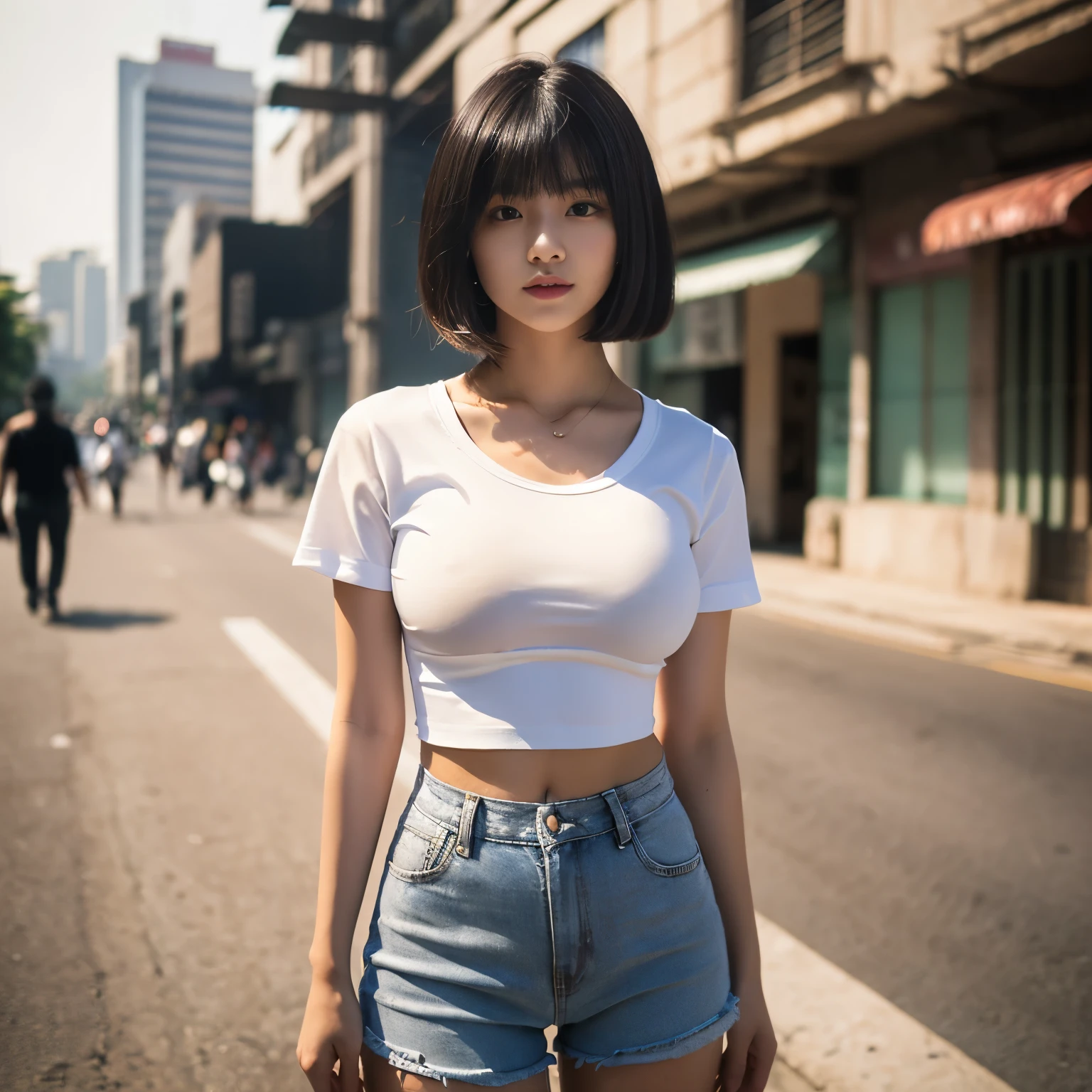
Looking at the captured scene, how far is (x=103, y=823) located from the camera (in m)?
4.92

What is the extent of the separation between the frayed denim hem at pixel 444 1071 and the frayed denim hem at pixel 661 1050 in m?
0.07

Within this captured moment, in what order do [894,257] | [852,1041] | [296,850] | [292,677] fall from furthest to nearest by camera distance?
[894,257] < [292,677] < [296,850] < [852,1041]

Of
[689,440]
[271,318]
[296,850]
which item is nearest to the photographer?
[689,440]

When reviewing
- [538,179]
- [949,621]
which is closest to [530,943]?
[538,179]

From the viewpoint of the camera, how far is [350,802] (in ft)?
5.09

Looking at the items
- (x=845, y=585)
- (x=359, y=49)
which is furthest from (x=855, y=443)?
(x=359, y=49)

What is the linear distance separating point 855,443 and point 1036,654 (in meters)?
6.01

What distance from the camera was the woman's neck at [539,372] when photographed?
66.2 inches

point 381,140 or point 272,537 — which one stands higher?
point 381,140

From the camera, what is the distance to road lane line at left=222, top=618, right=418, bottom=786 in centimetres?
610

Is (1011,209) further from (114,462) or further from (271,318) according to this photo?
(271,318)

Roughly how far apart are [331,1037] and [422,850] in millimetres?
263

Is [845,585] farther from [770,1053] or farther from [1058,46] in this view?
[770,1053]

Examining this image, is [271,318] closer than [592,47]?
No
